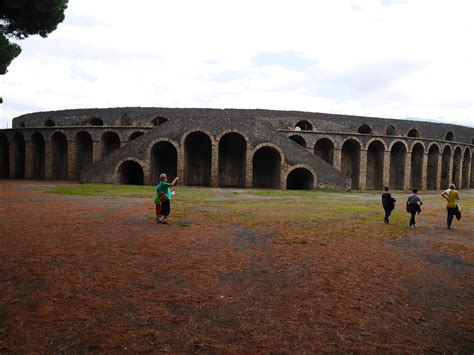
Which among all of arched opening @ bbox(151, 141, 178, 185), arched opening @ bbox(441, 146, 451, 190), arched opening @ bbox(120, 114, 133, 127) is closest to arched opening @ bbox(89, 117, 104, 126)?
arched opening @ bbox(120, 114, 133, 127)

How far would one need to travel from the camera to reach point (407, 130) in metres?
32.7

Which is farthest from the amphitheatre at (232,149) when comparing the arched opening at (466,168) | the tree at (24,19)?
the tree at (24,19)

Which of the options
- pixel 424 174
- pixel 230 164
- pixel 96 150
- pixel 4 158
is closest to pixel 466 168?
pixel 424 174

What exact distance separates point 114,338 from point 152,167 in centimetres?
2152

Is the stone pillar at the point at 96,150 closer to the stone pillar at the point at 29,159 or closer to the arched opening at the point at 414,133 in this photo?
the stone pillar at the point at 29,159

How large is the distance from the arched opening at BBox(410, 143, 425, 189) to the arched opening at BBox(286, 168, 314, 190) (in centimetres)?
1379

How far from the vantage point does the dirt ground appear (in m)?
2.99

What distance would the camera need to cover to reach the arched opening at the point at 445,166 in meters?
33.8

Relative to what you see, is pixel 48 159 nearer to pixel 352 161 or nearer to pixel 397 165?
pixel 352 161

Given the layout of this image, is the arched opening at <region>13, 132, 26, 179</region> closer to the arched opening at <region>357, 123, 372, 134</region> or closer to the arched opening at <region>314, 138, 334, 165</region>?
the arched opening at <region>314, 138, 334, 165</region>

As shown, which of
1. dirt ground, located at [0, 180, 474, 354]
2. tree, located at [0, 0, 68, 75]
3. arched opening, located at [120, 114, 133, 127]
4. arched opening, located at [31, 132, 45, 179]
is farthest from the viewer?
arched opening, located at [31, 132, 45, 179]

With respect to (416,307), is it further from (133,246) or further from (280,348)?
(133,246)

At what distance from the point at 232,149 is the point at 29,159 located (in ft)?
64.9

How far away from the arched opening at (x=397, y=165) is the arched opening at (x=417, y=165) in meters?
2.11
